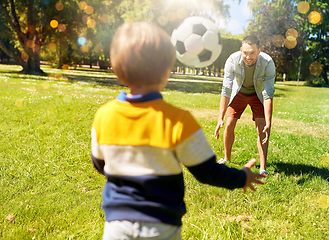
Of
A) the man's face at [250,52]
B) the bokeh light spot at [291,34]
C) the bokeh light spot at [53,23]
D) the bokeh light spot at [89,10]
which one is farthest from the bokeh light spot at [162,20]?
the man's face at [250,52]

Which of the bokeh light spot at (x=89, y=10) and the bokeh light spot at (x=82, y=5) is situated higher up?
the bokeh light spot at (x=82, y=5)

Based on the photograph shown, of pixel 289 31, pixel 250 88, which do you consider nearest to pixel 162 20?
pixel 289 31

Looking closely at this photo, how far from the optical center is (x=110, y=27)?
32.4 metres

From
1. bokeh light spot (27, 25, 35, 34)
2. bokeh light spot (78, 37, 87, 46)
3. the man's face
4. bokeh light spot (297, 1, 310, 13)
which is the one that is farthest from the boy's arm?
bokeh light spot (297, 1, 310, 13)

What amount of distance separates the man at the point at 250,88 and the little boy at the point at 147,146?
2.83 meters

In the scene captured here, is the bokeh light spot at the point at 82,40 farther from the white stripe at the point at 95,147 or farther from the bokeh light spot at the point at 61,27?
the white stripe at the point at 95,147

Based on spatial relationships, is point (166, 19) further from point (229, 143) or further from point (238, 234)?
point (238, 234)

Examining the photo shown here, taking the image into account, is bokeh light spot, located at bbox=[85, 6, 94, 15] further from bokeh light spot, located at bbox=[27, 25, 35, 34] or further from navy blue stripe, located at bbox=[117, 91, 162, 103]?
navy blue stripe, located at bbox=[117, 91, 162, 103]

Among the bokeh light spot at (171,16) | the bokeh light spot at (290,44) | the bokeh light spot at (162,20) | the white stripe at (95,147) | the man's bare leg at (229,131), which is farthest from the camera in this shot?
the bokeh light spot at (290,44)

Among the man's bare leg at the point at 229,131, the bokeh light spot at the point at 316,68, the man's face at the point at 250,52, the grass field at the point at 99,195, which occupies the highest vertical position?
the bokeh light spot at the point at 316,68

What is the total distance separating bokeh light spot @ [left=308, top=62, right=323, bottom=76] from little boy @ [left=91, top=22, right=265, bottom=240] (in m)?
50.3

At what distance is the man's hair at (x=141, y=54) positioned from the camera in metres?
1.26

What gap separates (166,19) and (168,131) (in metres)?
25.6

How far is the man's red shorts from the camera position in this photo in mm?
4406
